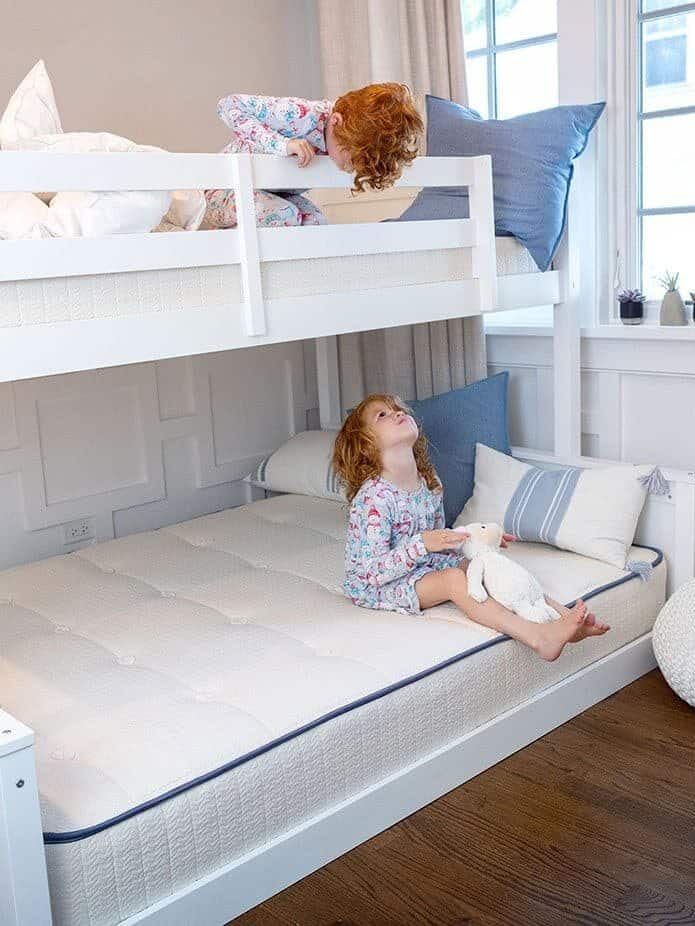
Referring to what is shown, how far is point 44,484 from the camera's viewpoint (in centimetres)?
298

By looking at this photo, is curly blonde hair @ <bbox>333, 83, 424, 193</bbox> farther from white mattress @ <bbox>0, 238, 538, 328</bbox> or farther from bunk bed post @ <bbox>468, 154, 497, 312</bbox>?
bunk bed post @ <bbox>468, 154, 497, 312</bbox>

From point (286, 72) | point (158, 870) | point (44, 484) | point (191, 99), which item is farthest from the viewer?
point (286, 72)

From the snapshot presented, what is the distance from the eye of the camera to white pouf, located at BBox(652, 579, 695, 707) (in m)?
2.32

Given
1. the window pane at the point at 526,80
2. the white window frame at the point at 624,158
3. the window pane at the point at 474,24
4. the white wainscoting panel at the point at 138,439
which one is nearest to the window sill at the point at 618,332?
the white window frame at the point at 624,158

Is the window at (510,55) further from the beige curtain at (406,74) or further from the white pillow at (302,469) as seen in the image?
the white pillow at (302,469)

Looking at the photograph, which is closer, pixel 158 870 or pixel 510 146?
pixel 158 870

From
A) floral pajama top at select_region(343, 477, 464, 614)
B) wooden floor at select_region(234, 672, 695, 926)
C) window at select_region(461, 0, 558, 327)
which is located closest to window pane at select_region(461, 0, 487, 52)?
window at select_region(461, 0, 558, 327)

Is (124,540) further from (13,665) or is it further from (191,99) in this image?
(191,99)

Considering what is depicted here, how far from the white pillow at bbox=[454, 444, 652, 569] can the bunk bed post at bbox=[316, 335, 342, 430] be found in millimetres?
849

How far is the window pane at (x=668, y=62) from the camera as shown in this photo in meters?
2.80

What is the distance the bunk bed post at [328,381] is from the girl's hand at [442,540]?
128cm

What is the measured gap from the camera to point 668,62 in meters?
2.84

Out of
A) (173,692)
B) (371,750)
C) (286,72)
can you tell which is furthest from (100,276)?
(286,72)

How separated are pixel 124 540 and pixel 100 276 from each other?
4.05ft
